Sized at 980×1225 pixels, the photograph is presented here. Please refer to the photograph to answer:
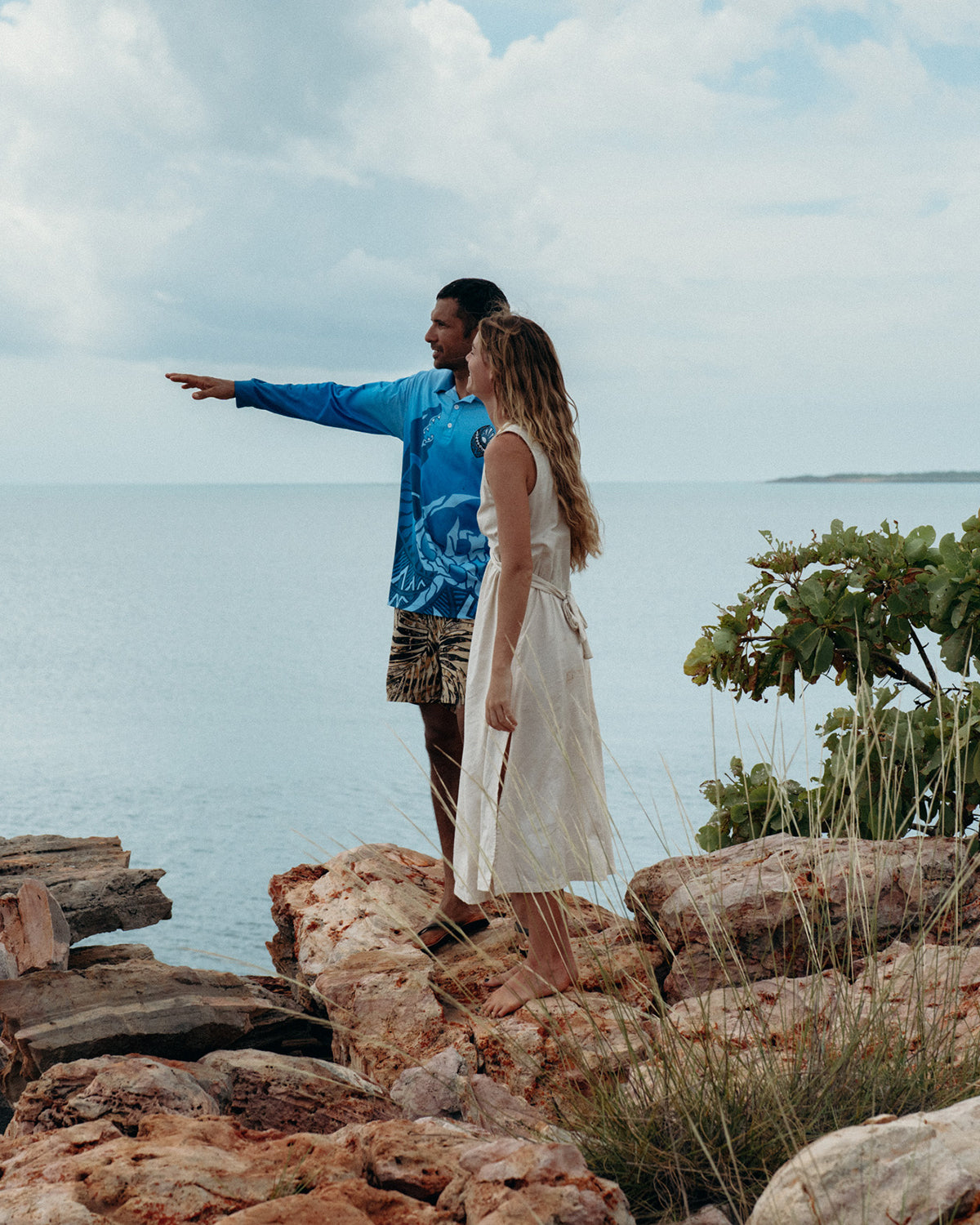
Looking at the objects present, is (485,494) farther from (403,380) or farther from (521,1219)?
(521,1219)

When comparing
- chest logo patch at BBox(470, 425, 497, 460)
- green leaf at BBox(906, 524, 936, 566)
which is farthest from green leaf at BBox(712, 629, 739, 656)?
chest logo patch at BBox(470, 425, 497, 460)

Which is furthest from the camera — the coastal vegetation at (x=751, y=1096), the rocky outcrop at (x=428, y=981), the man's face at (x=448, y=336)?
the man's face at (x=448, y=336)

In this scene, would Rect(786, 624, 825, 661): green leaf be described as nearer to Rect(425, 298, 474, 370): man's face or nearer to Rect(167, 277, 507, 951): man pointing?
Rect(167, 277, 507, 951): man pointing

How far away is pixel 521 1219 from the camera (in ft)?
4.79

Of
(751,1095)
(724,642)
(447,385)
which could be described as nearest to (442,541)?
(447,385)

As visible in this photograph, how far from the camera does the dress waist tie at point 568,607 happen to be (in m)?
2.78

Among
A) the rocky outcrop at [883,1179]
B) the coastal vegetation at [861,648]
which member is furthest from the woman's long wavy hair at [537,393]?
the rocky outcrop at [883,1179]

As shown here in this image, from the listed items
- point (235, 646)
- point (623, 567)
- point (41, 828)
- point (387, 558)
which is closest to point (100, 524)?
point (387, 558)

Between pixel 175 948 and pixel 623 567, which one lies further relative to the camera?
pixel 623 567

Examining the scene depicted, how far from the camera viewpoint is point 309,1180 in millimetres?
1703

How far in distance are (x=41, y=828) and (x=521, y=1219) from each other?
24.7ft

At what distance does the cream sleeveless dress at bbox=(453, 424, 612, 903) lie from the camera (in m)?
2.69

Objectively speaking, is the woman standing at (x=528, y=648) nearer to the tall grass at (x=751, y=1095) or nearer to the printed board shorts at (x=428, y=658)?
the printed board shorts at (x=428, y=658)

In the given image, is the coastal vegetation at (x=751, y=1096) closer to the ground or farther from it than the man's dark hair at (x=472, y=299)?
closer to the ground
